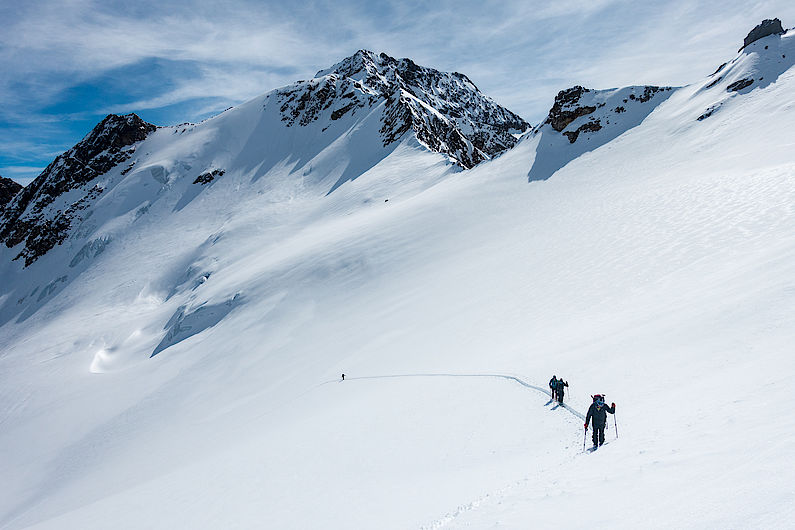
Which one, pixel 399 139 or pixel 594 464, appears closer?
pixel 594 464

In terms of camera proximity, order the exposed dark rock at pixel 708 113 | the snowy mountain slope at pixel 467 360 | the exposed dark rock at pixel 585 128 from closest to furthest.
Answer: the snowy mountain slope at pixel 467 360
the exposed dark rock at pixel 708 113
the exposed dark rock at pixel 585 128

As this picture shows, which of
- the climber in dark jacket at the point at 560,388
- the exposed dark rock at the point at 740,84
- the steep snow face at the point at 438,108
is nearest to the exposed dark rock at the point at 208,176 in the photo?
the steep snow face at the point at 438,108

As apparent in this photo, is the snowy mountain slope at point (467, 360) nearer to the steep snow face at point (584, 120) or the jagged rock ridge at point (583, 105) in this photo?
the steep snow face at point (584, 120)

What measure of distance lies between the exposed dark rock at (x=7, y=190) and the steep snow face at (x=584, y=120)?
5320 inches

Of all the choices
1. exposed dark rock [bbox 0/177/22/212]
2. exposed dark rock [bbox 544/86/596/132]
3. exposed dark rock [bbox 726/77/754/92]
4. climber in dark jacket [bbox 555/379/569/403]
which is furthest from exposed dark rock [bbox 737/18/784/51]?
exposed dark rock [bbox 0/177/22/212]

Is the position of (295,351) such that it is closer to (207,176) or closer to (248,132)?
(207,176)

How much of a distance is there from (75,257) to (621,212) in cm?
8531

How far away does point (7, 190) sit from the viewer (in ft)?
361

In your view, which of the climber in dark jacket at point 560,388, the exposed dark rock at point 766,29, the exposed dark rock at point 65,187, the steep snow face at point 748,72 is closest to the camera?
the climber in dark jacket at point 560,388

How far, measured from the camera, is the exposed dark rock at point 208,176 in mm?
78188

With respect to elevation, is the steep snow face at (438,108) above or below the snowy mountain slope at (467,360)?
above

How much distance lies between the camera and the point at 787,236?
1426 centimetres

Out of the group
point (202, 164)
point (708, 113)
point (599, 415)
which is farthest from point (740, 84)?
point (202, 164)

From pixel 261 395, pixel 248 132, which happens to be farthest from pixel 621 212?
pixel 248 132
